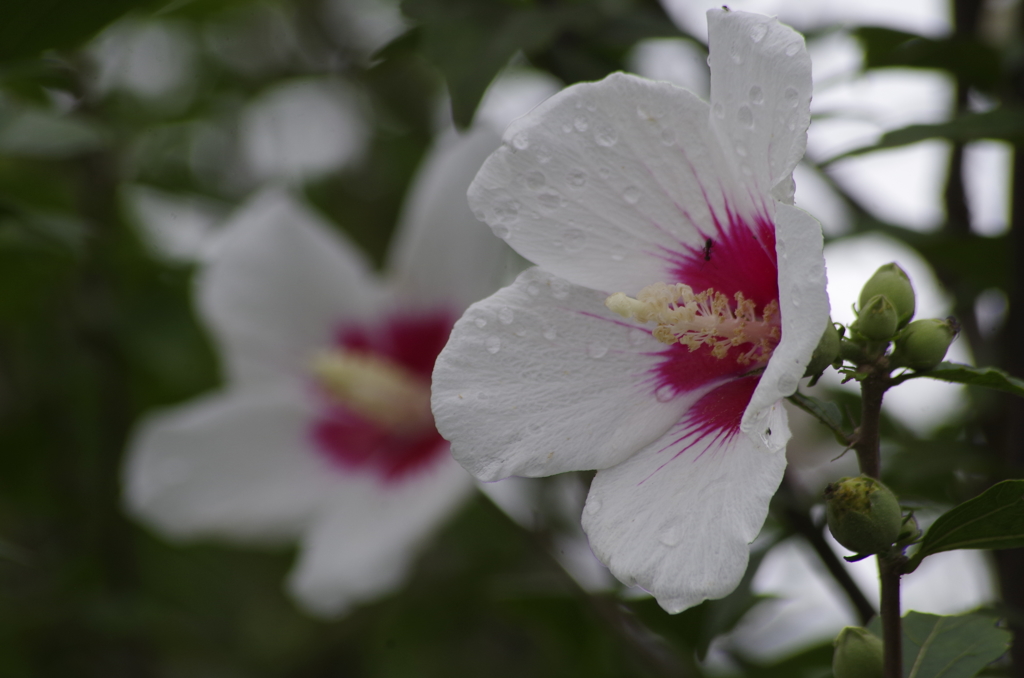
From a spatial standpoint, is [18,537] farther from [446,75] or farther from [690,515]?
[690,515]

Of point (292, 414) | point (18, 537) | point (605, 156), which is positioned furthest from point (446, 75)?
point (18, 537)

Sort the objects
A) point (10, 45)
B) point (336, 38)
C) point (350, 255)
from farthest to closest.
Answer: point (336, 38) → point (350, 255) → point (10, 45)

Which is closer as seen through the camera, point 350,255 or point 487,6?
point 487,6

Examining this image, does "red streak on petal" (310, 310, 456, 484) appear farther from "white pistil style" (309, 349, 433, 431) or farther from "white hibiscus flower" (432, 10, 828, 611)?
"white hibiscus flower" (432, 10, 828, 611)

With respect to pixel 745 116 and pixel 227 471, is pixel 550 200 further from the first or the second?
pixel 227 471

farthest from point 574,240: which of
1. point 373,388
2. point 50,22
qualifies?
point 373,388

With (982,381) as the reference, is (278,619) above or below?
below

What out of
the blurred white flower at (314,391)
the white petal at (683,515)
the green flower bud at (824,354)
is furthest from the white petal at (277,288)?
the green flower bud at (824,354)
